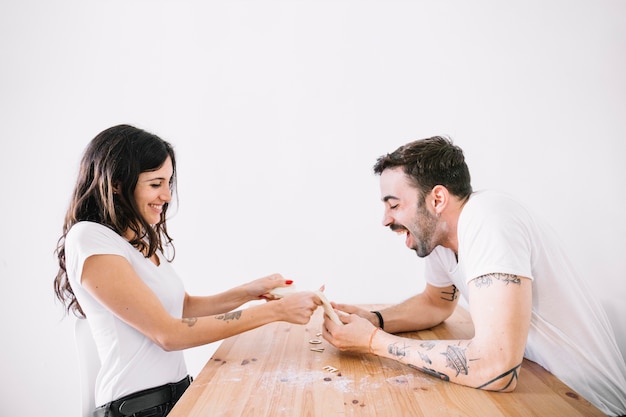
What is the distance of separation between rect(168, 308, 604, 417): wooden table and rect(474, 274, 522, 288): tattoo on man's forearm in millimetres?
274

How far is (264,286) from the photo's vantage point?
187 centimetres

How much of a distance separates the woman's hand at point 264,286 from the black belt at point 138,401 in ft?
1.63

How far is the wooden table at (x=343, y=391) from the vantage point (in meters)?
1.07

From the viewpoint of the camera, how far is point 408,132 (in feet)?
7.99

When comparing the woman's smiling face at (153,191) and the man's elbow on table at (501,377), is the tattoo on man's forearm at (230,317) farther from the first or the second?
the man's elbow on table at (501,377)

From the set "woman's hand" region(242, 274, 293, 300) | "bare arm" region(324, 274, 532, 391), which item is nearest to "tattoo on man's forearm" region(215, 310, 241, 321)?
"woman's hand" region(242, 274, 293, 300)

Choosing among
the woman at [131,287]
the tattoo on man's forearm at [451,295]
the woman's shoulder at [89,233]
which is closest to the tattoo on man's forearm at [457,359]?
the woman at [131,287]

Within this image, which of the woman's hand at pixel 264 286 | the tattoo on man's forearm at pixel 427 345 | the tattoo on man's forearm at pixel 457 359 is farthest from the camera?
the woman's hand at pixel 264 286

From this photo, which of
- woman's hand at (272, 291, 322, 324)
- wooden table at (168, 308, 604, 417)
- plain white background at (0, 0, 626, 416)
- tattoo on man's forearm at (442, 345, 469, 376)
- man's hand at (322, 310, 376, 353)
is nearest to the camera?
wooden table at (168, 308, 604, 417)

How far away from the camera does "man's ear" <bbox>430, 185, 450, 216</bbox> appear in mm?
1511

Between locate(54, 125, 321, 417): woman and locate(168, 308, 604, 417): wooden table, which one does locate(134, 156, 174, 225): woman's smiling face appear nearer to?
locate(54, 125, 321, 417): woman

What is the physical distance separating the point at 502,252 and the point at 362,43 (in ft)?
5.29

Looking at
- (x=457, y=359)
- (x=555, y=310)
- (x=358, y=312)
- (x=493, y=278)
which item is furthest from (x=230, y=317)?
(x=555, y=310)

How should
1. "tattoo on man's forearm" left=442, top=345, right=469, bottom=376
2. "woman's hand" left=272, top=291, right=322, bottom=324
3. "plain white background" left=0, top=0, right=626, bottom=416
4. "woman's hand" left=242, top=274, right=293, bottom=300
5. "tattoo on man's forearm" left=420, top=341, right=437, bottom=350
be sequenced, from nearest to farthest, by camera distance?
"tattoo on man's forearm" left=442, top=345, right=469, bottom=376, "tattoo on man's forearm" left=420, top=341, right=437, bottom=350, "woman's hand" left=272, top=291, right=322, bottom=324, "woman's hand" left=242, top=274, right=293, bottom=300, "plain white background" left=0, top=0, right=626, bottom=416
